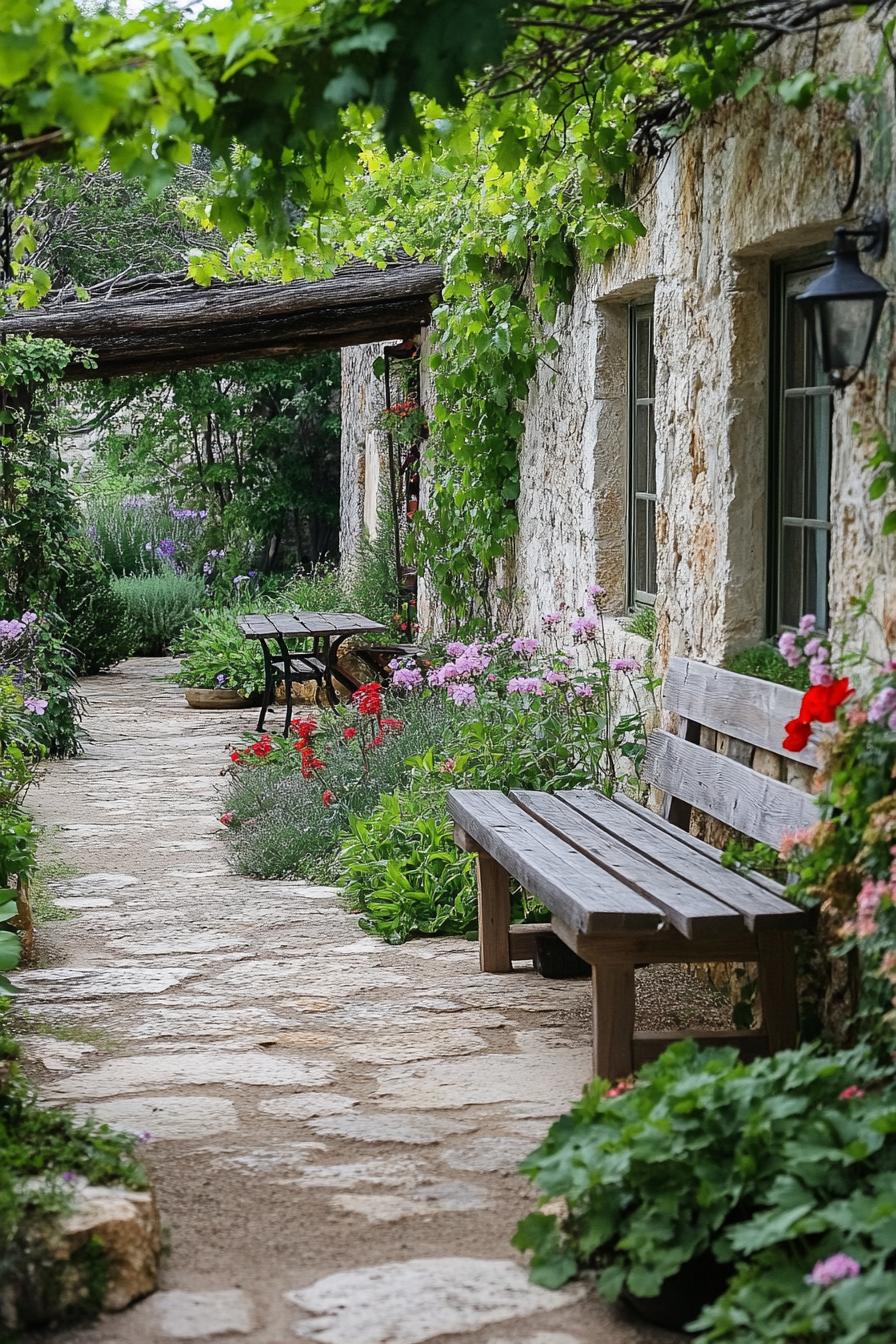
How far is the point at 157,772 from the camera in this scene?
29.0 feet

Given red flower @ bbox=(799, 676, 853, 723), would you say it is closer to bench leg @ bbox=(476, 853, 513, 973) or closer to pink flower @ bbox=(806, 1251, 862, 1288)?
pink flower @ bbox=(806, 1251, 862, 1288)

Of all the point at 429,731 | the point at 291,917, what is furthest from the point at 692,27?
the point at 429,731

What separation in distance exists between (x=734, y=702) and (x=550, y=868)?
2.57 feet

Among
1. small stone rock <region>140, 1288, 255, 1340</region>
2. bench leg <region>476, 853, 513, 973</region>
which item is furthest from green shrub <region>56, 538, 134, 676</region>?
small stone rock <region>140, 1288, 255, 1340</region>

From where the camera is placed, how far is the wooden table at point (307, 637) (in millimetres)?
9547

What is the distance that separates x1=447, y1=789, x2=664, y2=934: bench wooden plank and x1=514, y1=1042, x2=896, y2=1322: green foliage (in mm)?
466

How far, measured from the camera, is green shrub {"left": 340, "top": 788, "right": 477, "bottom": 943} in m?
5.48

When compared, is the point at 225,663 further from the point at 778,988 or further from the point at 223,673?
the point at 778,988

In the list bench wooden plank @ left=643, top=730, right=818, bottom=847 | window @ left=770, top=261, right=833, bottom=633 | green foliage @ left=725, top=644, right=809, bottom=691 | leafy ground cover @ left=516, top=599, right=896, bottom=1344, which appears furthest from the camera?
window @ left=770, top=261, right=833, bottom=633

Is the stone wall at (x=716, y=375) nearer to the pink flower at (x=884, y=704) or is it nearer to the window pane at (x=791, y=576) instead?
the window pane at (x=791, y=576)

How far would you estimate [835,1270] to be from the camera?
2328mm

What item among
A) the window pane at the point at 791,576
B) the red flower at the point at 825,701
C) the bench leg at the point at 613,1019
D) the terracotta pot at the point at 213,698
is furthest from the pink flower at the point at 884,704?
the terracotta pot at the point at 213,698

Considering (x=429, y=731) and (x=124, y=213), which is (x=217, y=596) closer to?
(x=124, y=213)

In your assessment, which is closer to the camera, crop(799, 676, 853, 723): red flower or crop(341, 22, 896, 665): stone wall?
crop(799, 676, 853, 723): red flower
